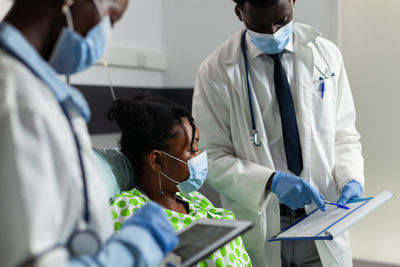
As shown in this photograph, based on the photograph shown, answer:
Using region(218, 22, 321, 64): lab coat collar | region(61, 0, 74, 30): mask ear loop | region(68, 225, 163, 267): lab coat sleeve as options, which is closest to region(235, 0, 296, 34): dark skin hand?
region(218, 22, 321, 64): lab coat collar

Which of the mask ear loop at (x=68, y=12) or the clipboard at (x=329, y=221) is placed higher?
the mask ear loop at (x=68, y=12)

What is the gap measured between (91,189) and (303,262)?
1.27 m

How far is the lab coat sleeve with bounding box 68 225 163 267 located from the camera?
29.4 inches

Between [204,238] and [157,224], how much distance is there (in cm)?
18

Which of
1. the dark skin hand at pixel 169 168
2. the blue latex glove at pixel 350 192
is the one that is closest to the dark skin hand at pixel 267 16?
the dark skin hand at pixel 169 168

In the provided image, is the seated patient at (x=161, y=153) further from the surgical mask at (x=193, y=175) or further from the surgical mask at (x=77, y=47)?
the surgical mask at (x=77, y=47)

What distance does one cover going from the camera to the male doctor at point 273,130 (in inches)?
67.6

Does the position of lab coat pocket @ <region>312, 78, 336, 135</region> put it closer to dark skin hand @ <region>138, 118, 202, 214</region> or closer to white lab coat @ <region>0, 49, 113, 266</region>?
dark skin hand @ <region>138, 118, 202, 214</region>

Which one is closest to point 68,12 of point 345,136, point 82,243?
point 82,243

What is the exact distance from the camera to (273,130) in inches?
69.5

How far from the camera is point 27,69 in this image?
29.2 inches

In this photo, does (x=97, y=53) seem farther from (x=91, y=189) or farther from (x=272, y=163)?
(x=272, y=163)

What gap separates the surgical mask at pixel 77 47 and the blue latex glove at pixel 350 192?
46.6 inches

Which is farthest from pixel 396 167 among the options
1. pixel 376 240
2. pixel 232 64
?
pixel 232 64
